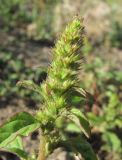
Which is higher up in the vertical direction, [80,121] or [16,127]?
[16,127]

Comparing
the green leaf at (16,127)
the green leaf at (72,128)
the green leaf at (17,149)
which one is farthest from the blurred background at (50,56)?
the green leaf at (16,127)

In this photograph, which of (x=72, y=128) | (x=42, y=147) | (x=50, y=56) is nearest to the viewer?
(x=42, y=147)

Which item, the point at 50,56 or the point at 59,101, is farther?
the point at 50,56

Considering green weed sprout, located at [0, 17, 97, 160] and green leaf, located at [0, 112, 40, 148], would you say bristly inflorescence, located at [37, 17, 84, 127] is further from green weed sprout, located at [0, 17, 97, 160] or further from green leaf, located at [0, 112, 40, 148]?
green leaf, located at [0, 112, 40, 148]

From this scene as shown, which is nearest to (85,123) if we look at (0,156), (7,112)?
(0,156)

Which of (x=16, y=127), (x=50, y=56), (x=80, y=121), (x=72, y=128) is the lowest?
(x=80, y=121)


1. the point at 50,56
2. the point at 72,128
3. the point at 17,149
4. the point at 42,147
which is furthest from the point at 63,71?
the point at 50,56

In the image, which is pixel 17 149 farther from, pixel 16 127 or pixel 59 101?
pixel 59 101

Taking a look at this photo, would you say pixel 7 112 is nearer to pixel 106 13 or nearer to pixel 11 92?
pixel 11 92

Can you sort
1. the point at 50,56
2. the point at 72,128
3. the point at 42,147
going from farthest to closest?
the point at 50,56
the point at 72,128
the point at 42,147
